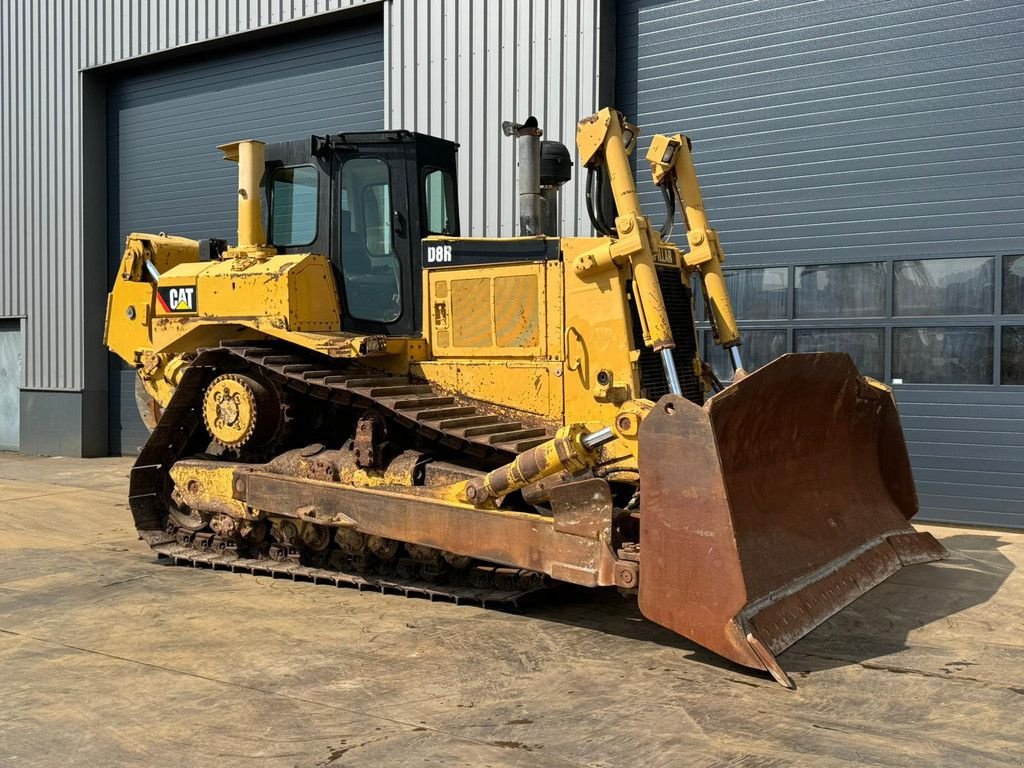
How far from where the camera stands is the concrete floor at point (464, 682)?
4043 millimetres

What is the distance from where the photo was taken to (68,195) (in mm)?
15531

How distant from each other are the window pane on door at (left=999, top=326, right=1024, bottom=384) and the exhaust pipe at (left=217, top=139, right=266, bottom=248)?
672 centimetres

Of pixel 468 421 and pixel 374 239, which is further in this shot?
pixel 374 239

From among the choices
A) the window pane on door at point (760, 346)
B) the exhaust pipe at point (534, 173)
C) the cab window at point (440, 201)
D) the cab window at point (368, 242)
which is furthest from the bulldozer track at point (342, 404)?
the window pane on door at point (760, 346)

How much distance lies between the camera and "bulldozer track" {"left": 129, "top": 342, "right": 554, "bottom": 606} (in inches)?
245

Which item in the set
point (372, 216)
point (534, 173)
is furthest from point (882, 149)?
point (372, 216)

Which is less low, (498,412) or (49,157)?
(49,157)

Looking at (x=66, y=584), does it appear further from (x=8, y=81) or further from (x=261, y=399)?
(x=8, y=81)

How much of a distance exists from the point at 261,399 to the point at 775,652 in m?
3.97

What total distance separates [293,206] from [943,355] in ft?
20.3

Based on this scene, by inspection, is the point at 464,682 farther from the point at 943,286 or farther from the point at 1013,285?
the point at 1013,285

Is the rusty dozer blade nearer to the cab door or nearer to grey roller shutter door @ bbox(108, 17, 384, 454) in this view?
the cab door

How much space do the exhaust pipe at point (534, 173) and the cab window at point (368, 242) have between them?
100 centimetres

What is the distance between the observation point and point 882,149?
966cm
